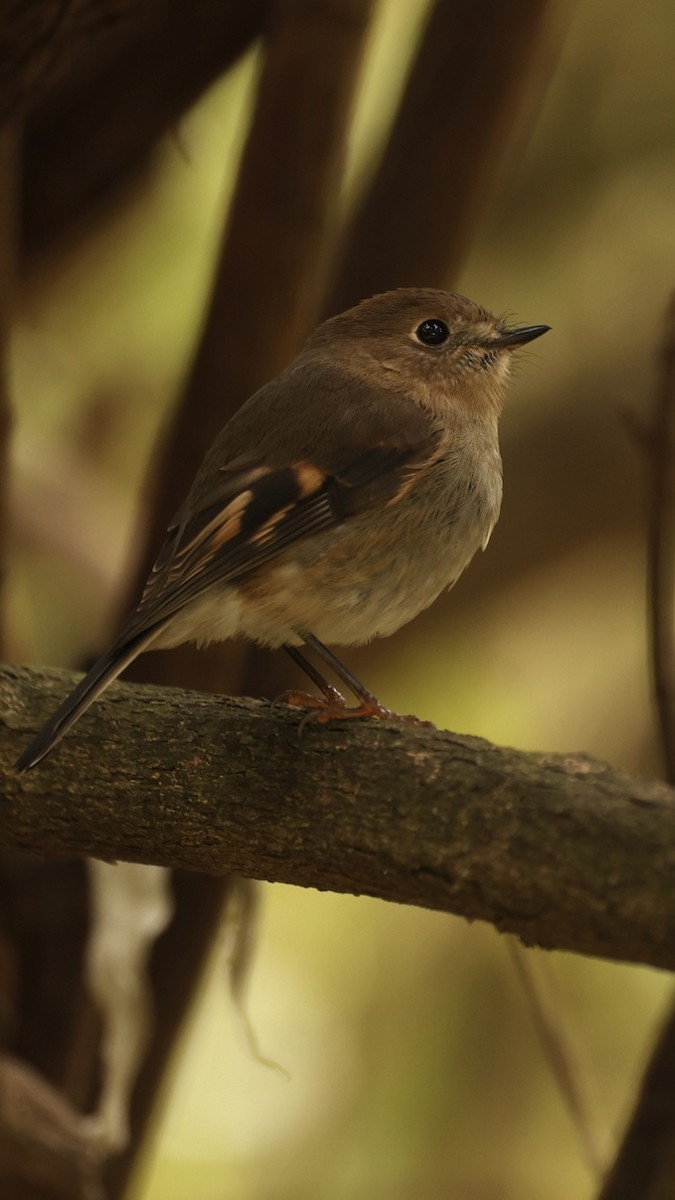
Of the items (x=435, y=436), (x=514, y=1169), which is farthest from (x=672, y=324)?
(x=514, y=1169)

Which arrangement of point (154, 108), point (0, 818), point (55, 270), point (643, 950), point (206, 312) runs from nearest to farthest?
point (643, 950), point (0, 818), point (206, 312), point (154, 108), point (55, 270)

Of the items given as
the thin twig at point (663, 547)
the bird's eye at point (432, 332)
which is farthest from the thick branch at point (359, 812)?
the bird's eye at point (432, 332)

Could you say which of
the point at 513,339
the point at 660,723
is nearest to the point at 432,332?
the point at 513,339

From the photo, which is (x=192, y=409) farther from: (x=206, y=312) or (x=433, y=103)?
(x=433, y=103)

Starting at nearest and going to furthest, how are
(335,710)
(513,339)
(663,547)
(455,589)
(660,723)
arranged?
(335,710), (663,547), (660,723), (513,339), (455,589)

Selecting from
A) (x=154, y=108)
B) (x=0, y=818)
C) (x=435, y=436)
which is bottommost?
(x=0, y=818)

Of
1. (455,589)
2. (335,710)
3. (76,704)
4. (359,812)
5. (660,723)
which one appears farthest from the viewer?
(455,589)

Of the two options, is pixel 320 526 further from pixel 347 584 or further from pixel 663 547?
pixel 663 547
